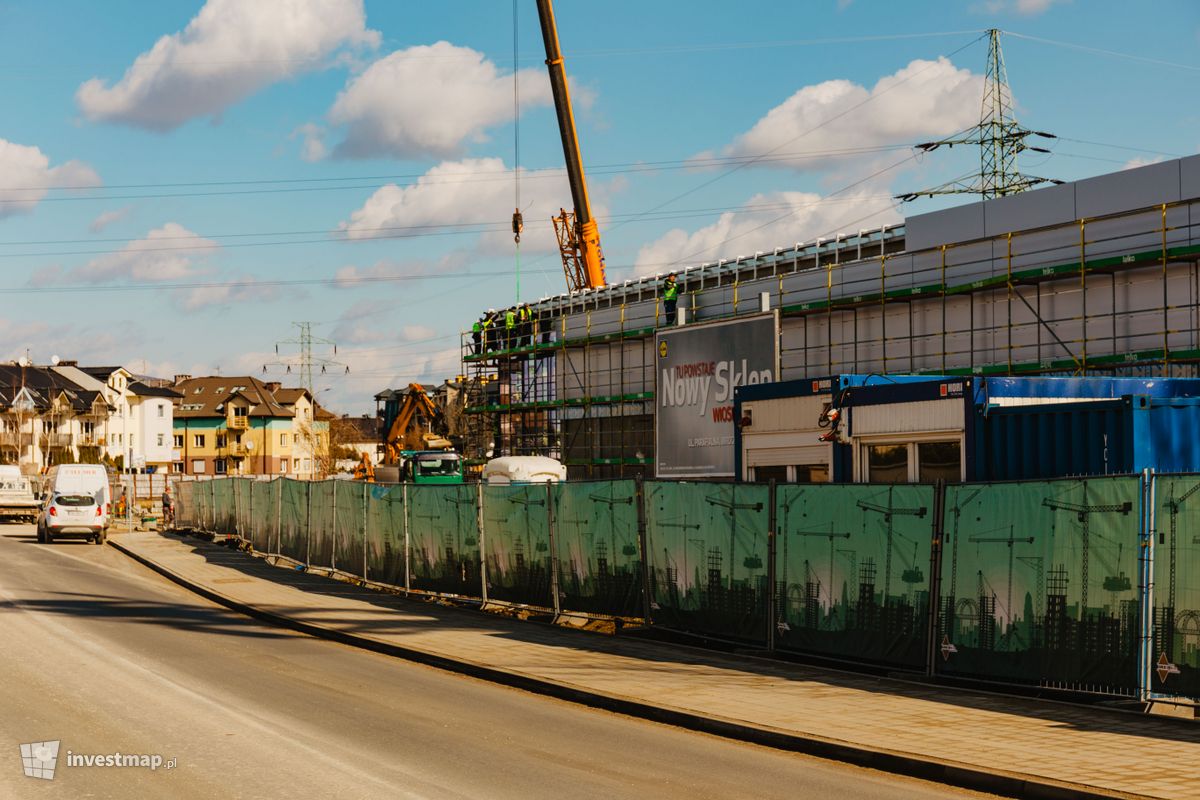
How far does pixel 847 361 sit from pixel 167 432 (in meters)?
111

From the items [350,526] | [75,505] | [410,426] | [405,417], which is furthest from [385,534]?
[410,426]

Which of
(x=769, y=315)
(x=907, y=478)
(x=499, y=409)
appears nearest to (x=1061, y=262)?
(x=769, y=315)

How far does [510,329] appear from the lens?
176 feet

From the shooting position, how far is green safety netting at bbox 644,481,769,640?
1451 centimetres

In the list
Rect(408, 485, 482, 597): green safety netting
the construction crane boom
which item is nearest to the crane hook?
the construction crane boom

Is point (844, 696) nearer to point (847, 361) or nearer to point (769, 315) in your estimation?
point (769, 315)

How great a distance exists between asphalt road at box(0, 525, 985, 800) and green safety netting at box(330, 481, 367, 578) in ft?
24.6

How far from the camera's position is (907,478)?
1567 centimetres

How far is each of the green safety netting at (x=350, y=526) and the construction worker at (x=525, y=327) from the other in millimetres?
26201

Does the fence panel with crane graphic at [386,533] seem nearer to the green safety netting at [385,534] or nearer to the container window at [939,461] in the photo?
the green safety netting at [385,534]

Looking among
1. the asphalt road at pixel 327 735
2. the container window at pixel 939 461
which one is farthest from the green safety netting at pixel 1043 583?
the container window at pixel 939 461

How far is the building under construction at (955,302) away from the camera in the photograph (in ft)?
85.5

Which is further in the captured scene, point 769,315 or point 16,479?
point 16,479

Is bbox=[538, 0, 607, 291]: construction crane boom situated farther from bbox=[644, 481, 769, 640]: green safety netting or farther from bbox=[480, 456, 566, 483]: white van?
bbox=[644, 481, 769, 640]: green safety netting
